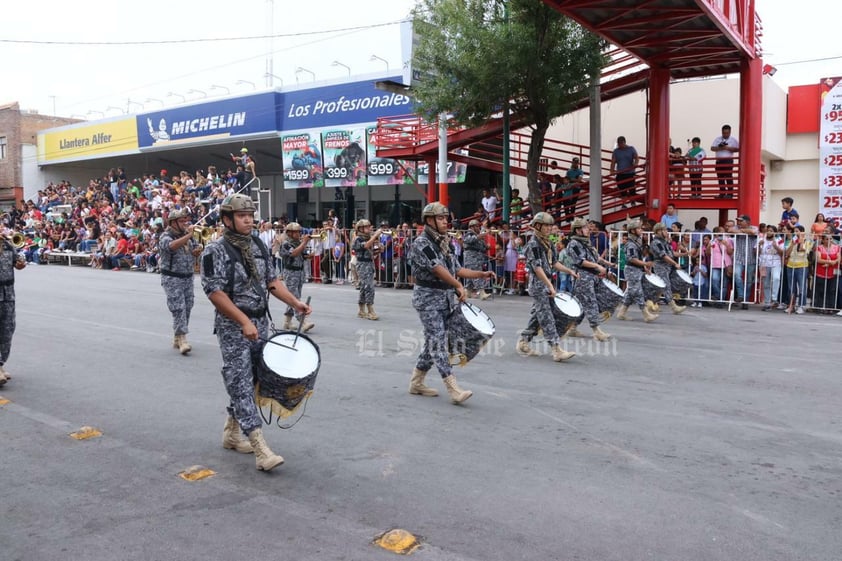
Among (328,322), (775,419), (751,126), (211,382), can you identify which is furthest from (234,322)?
(751,126)

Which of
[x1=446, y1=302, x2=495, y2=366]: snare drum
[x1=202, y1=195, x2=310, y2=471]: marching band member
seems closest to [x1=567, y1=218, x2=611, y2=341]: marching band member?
[x1=446, y1=302, x2=495, y2=366]: snare drum

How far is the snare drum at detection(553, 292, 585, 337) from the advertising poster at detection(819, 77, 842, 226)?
604 inches

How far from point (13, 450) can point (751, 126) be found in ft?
54.6

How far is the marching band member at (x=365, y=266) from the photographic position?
12.7 m

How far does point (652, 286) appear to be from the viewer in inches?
455

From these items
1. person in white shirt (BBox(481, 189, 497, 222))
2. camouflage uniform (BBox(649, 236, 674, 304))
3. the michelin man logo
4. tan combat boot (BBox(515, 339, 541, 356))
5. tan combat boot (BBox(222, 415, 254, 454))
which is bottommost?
tan combat boot (BBox(222, 415, 254, 454))

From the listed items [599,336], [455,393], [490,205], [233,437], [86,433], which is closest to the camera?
[233,437]

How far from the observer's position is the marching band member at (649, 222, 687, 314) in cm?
1228

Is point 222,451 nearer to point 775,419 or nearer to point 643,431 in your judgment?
point 643,431

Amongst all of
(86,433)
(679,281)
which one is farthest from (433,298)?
(679,281)

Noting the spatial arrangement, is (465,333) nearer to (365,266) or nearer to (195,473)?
(195,473)

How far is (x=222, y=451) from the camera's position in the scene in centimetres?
537

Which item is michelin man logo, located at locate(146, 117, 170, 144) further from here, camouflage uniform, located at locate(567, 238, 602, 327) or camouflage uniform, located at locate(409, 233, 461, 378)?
camouflage uniform, located at locate(409, 233, 461, 378)

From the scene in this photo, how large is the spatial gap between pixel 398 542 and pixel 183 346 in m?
6.25
